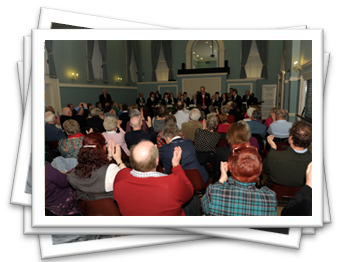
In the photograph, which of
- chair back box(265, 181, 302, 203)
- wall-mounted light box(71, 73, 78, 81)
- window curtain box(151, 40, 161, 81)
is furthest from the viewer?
window curtain box(151, 40, 161, 81)

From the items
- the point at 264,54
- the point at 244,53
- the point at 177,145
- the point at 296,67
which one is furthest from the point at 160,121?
the point at 264,54

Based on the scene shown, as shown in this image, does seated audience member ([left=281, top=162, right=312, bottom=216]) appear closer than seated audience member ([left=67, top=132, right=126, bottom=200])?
Yes

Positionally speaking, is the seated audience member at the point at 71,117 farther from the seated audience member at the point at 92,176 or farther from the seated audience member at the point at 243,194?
the seated audience member at the point at 243,194

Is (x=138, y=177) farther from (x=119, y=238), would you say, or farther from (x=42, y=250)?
(x=42, y=250)

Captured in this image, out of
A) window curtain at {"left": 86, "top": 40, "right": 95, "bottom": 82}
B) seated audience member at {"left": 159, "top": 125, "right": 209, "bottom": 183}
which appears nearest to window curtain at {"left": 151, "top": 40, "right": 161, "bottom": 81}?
window curtain at {"left": 86, "top": 40, "right": 95, "bottom": 82}

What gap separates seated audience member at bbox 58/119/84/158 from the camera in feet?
8.15

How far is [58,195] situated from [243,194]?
1.25 meters

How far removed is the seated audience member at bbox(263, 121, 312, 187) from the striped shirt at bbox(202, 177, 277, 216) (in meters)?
0.76

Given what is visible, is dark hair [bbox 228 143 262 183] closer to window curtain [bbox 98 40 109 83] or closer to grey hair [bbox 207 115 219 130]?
grey hair [bbox 207 115 219 130]

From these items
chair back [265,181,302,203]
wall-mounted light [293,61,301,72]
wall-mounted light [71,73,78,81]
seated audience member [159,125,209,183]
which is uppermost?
wall-mounted light [71,73,78,81]

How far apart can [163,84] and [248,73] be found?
526cm

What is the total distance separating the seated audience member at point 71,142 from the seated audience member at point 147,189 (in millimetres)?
1369

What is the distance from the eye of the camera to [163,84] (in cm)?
1398

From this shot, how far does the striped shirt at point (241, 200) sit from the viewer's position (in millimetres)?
1230
